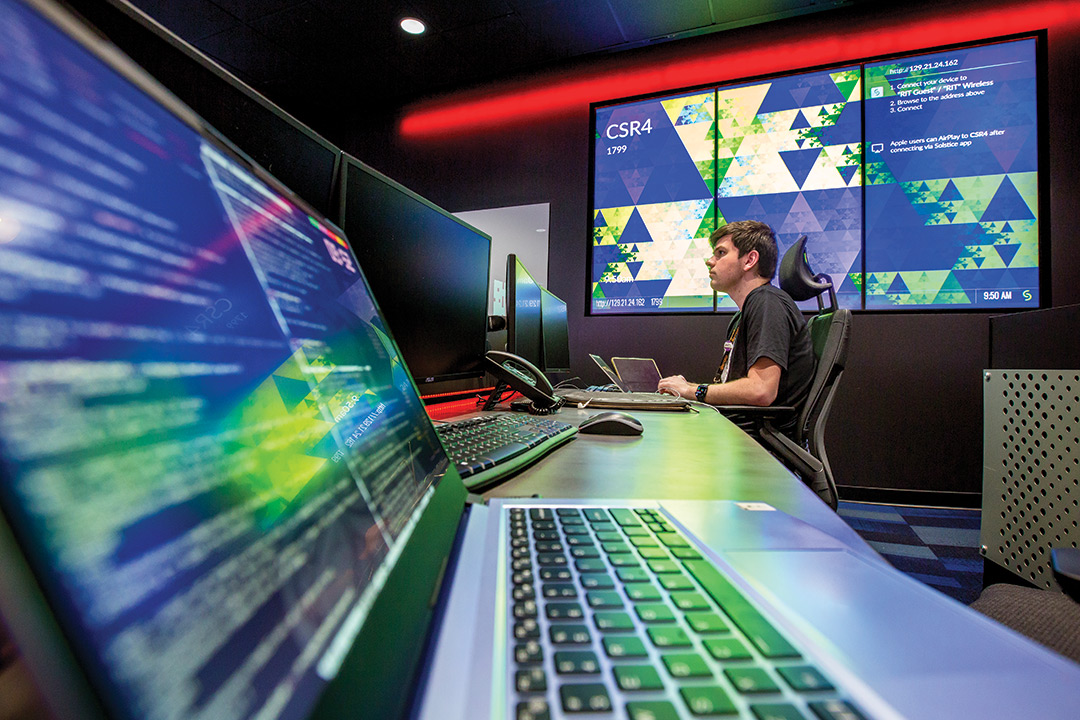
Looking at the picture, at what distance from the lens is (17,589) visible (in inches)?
3.6

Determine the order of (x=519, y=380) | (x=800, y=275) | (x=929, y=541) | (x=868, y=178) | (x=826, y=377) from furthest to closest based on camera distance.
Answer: (x=868, y=178) → (x=929, y=541) → (x=800, y=275) → (x=826, y=377) → (x=519, y=380)

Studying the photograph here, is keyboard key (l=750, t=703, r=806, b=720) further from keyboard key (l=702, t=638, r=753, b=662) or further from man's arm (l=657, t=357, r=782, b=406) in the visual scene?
man's arm (l=657, t=357, r=782, b=406)

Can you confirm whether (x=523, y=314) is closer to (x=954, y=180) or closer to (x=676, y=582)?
(x=676, y=582)

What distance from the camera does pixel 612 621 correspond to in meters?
0.24

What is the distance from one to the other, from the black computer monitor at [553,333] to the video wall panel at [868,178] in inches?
35.5

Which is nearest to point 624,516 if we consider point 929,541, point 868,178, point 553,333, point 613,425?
point 613,425

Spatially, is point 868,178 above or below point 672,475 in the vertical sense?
above

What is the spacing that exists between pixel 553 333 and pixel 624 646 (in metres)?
2.12

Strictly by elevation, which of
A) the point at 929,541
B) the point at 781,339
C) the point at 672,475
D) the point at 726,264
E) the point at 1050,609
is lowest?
the point at 929,541

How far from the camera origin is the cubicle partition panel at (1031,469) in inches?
50.5

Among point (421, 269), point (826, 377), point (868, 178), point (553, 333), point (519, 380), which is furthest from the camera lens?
point (868, 178)

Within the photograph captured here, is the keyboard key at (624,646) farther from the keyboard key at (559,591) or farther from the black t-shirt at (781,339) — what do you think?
the black t-shirt at (781,339)

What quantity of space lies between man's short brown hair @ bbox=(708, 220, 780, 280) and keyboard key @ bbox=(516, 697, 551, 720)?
237 centimetres

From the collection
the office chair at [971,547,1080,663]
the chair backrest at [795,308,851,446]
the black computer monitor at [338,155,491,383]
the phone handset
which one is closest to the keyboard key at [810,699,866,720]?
the office chair at [971,547,1080,663]
